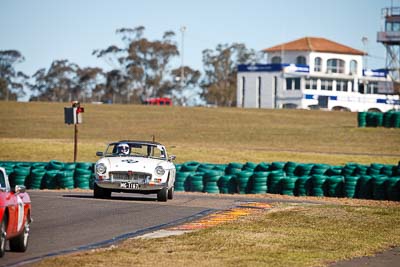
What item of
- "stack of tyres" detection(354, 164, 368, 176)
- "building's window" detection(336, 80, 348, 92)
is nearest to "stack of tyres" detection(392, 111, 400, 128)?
"stack of tyres" detection(354, 164, 368, 176)

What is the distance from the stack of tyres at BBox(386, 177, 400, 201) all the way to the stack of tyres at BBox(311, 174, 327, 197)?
1.87m

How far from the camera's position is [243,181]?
28.4m

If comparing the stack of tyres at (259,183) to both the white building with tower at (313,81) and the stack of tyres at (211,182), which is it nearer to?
the stack of tyres at (211,182)

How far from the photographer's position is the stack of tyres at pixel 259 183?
2811 cm

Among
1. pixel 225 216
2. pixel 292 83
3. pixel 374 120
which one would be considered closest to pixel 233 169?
pixel 225 216

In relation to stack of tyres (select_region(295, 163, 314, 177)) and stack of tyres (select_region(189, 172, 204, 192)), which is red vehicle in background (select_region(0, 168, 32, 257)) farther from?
stack of tyres (select_region(295, 163, 314, 177))

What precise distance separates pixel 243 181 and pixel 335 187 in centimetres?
266

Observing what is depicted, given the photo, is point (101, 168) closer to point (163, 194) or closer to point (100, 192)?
point (100, 192)

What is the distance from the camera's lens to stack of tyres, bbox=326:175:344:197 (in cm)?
2747

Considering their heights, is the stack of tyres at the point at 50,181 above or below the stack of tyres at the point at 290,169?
below

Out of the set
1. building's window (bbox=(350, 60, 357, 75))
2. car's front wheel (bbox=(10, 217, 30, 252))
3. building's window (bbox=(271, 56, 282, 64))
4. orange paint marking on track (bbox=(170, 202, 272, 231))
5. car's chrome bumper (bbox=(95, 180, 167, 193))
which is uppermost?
building's window (bbox=(271, 56, 282, 64))

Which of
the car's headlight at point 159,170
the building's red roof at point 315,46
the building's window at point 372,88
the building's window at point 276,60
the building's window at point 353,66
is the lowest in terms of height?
the car's headlight at point 159,170

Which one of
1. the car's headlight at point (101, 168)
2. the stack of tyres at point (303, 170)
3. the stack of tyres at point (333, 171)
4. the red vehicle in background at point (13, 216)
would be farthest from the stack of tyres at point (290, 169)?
the red vehicle in background at point (13, 216)

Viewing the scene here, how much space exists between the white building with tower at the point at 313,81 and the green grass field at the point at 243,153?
20.5 meters
